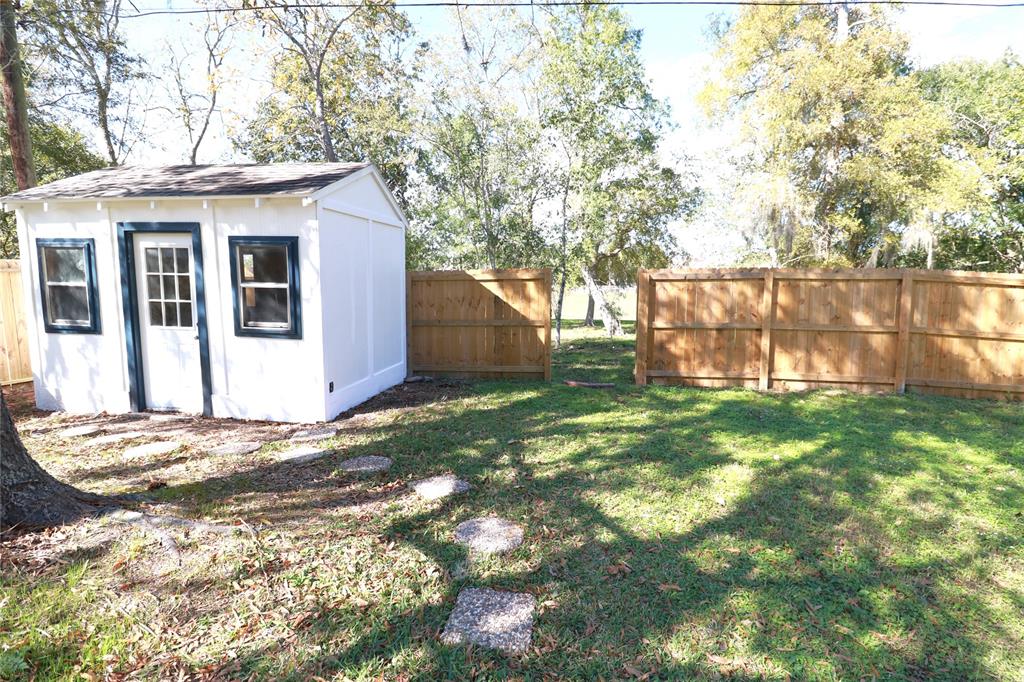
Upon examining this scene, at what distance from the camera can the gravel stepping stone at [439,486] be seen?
388 centimetres

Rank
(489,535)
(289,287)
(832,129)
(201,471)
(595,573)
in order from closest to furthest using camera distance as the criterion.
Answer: (595,573)
(489,535)
(201,471)
(289,287)
(832,129)

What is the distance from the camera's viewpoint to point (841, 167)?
13.5m

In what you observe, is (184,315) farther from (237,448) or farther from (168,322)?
(237,448)

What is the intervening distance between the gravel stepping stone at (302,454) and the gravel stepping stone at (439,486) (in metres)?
1.20

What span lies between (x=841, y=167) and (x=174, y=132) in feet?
64.0

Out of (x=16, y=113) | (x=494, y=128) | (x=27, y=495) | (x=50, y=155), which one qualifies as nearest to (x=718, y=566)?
(x=27, y=495)

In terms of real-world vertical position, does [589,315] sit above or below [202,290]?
below

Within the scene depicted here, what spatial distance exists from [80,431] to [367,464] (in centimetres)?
351

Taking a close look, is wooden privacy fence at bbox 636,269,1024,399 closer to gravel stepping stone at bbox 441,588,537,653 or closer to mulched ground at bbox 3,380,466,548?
mulched ground at bbox 3,380,466,548

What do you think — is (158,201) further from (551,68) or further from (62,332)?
(551,68)

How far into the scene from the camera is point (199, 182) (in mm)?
6418

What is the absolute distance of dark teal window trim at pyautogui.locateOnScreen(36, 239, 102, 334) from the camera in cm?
638

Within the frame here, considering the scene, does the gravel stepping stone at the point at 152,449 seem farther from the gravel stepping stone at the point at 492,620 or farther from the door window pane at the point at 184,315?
the gravel stepping stone at the point at 492,620

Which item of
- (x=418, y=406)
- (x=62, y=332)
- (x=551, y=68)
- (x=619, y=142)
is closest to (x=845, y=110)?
(x=619, y=142)
